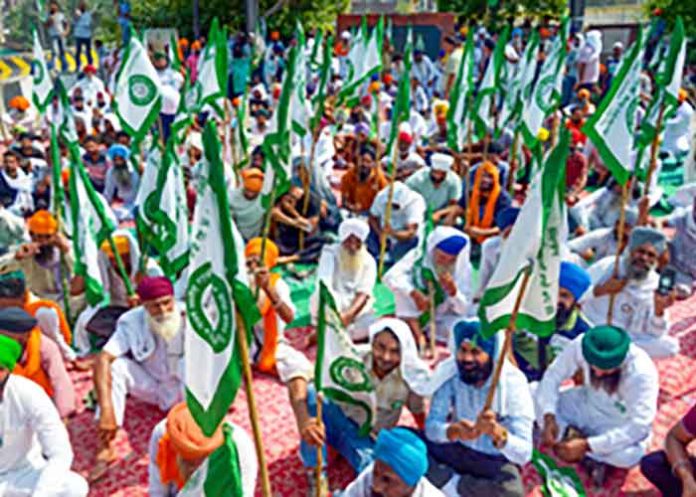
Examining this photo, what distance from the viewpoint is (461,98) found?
23.2ft

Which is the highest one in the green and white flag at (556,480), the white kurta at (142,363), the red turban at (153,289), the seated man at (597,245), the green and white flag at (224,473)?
the green and white flag at (224,473)

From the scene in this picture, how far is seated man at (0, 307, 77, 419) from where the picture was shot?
3.81 m

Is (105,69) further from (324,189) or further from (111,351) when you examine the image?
(111,351)

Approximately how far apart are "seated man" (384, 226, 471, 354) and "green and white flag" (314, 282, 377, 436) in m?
1.88

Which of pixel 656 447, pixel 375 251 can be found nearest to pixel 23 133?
pixel 375 251

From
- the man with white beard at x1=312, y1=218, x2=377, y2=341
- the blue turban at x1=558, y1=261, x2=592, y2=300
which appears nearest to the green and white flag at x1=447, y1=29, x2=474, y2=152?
the man with white beard at x1=312, y1=218, x2=377, y2=341

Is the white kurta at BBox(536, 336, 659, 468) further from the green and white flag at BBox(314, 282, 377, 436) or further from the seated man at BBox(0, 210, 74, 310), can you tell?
the seated man at BBox(0, 210, 74, 310)

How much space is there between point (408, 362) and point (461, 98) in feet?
13.0

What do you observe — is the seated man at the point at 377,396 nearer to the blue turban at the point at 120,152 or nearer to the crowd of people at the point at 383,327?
the crowd of people at the point at 383,327

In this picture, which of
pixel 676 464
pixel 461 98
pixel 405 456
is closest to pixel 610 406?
pixel 676 464

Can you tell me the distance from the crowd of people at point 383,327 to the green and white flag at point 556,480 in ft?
0.37

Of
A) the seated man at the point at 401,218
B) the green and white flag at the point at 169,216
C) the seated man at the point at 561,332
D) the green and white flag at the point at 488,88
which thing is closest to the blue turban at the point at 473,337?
the seated man at the point at 561,332

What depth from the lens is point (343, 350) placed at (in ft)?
10.3

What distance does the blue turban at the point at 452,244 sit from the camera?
5.14 m
